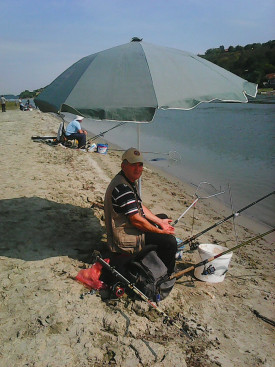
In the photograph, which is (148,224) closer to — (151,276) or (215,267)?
(151,276)

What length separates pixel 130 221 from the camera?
3.34 m

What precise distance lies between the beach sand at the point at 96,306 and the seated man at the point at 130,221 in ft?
1.89

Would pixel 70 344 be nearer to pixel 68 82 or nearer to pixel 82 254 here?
pixel 82 254

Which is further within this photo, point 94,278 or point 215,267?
point 215,267

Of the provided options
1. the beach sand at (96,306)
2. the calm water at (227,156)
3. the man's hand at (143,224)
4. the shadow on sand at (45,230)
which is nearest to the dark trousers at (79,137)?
the calm water at (227,156)

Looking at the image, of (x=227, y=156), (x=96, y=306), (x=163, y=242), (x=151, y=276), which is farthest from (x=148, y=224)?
(x=227, y=156)

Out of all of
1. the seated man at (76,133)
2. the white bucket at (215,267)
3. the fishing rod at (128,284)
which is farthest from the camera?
the seated man at (76,133)

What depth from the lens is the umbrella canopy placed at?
2709 millimetres

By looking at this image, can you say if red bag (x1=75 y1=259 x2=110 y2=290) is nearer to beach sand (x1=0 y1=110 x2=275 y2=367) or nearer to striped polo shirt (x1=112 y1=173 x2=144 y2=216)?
beach sand (x1=0 y1=110 x2=275 y2=367)

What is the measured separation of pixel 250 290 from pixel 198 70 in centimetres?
276

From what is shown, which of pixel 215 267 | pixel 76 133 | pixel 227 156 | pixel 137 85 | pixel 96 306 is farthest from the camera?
pixel 227 156

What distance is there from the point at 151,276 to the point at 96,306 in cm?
67

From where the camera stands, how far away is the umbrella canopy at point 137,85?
2709 millimetres

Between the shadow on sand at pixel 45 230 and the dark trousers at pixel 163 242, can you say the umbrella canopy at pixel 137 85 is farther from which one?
the shadow on sand at pixel 45 230
